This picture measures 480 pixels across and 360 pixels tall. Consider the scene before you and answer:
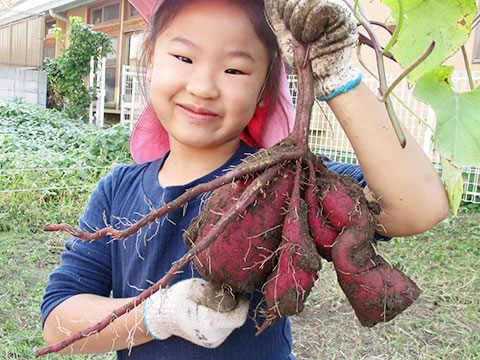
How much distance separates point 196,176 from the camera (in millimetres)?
1294

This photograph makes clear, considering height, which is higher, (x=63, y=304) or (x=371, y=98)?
(x=371, y=98)

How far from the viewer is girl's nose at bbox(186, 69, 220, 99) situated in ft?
3.37

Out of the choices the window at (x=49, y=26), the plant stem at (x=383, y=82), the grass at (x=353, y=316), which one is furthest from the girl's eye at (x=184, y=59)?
the window at (x=49, y=26)

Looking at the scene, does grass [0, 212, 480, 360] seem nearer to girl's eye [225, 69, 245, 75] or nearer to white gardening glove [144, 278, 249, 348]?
white gardening glove [144, 278, 249, 348]

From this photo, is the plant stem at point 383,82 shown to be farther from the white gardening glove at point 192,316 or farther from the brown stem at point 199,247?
the white gardening glove at point 192,316

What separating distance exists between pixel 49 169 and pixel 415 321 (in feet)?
11.2

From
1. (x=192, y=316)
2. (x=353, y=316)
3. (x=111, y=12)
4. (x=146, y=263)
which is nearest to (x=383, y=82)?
(x=192, y=316)

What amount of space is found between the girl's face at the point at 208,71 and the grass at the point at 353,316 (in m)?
1.49

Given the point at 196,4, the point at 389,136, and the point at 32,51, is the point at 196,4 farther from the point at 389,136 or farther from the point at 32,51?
the point at 32,51

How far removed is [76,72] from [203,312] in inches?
417

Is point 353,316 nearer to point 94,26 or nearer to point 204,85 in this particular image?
point 204,85

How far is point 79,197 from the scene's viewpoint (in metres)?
4.28

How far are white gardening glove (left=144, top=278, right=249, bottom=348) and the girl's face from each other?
0.40m

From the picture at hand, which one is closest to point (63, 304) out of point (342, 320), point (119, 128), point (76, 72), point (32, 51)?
point (342, 320)
